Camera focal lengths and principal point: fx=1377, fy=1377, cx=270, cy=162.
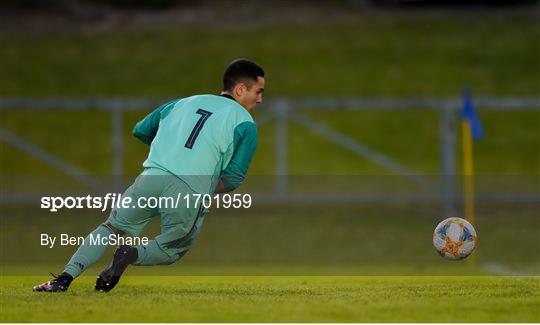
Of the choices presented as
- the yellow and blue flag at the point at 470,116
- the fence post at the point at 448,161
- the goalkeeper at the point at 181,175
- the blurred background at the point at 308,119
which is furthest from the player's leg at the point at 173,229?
the fence post at the point at 448,161

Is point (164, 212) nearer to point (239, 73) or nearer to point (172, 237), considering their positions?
point (172, 237)

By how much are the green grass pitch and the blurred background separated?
1.85 meters

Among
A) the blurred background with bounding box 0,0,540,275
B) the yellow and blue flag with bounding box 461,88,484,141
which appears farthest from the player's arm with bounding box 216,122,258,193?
the yellow and blue flag with bounding box 461,88,484,141

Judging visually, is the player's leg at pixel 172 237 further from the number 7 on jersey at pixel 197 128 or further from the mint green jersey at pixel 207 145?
the number 7 on jersey at pixel 197 128

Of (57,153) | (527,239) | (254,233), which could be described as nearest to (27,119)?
(57,153)

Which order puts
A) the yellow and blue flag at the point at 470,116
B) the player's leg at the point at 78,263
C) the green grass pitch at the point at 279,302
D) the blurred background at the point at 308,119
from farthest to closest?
the blurred background at the point at 308,119 < the yellow and blue flag at the point at 470,116 < the player's leg at the point at 78,263 < the green grass pitch at the point at 279,302

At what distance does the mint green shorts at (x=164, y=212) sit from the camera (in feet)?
32.2

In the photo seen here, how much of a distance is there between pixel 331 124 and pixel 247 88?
71.6 ft

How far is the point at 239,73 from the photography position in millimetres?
10203

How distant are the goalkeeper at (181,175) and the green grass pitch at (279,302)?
0.25 m

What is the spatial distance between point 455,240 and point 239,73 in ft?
7.31

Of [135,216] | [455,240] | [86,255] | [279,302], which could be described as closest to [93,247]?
[86,255]

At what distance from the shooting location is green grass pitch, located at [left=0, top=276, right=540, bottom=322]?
8.77 metres

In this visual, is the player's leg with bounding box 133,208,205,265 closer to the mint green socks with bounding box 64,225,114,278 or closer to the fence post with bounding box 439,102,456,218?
the mint green socks with bounding box 64,225,114,278
